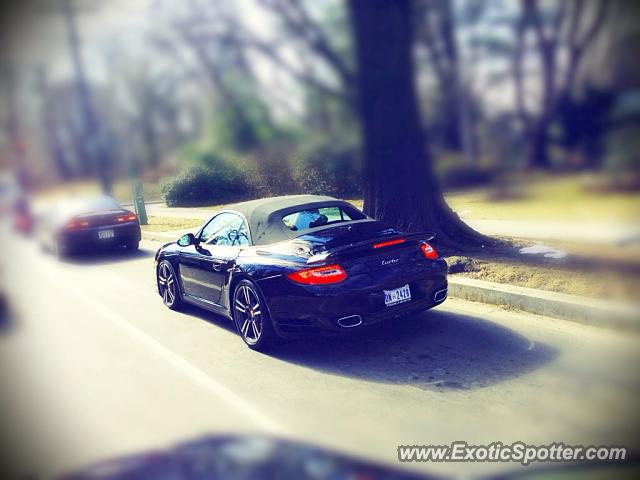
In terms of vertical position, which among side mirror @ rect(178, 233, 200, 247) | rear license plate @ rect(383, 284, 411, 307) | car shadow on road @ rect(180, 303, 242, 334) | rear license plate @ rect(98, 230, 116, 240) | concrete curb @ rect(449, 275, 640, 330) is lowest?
car shadow on road @ rect(180, 303, 242, 334)

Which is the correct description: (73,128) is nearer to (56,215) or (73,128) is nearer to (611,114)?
(56,215)

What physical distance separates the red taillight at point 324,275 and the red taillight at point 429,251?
639 millimetres

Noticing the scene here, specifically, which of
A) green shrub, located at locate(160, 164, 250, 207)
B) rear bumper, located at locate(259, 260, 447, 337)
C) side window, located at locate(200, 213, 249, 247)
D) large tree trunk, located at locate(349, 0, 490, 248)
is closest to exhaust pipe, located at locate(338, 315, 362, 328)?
rear bumper, located at locate(259, 260, 447, 337)

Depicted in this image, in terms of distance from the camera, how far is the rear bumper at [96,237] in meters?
3.38

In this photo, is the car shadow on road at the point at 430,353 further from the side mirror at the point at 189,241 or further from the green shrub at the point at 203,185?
the green shrub at the point at 203,185

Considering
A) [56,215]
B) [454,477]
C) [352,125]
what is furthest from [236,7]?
[454,477]

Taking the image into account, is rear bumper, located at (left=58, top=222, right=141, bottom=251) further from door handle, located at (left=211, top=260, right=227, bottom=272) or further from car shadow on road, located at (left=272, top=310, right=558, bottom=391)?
car shadow on road, located at (left=272, top=310, right=558, bottom=391)

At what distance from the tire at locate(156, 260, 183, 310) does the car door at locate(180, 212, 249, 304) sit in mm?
250

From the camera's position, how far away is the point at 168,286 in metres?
6.33

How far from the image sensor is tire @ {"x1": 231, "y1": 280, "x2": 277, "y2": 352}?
4.53 meters

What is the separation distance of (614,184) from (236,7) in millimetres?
1229

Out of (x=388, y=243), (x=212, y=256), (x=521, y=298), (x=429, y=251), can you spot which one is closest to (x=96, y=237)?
(x=212, y=256)

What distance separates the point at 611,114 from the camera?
1.23m

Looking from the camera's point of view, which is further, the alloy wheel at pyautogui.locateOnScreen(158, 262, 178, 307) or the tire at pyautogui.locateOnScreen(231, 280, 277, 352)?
the alloy wheel at pyautogui.locateOnScreen(158, 262, 178, 307)
